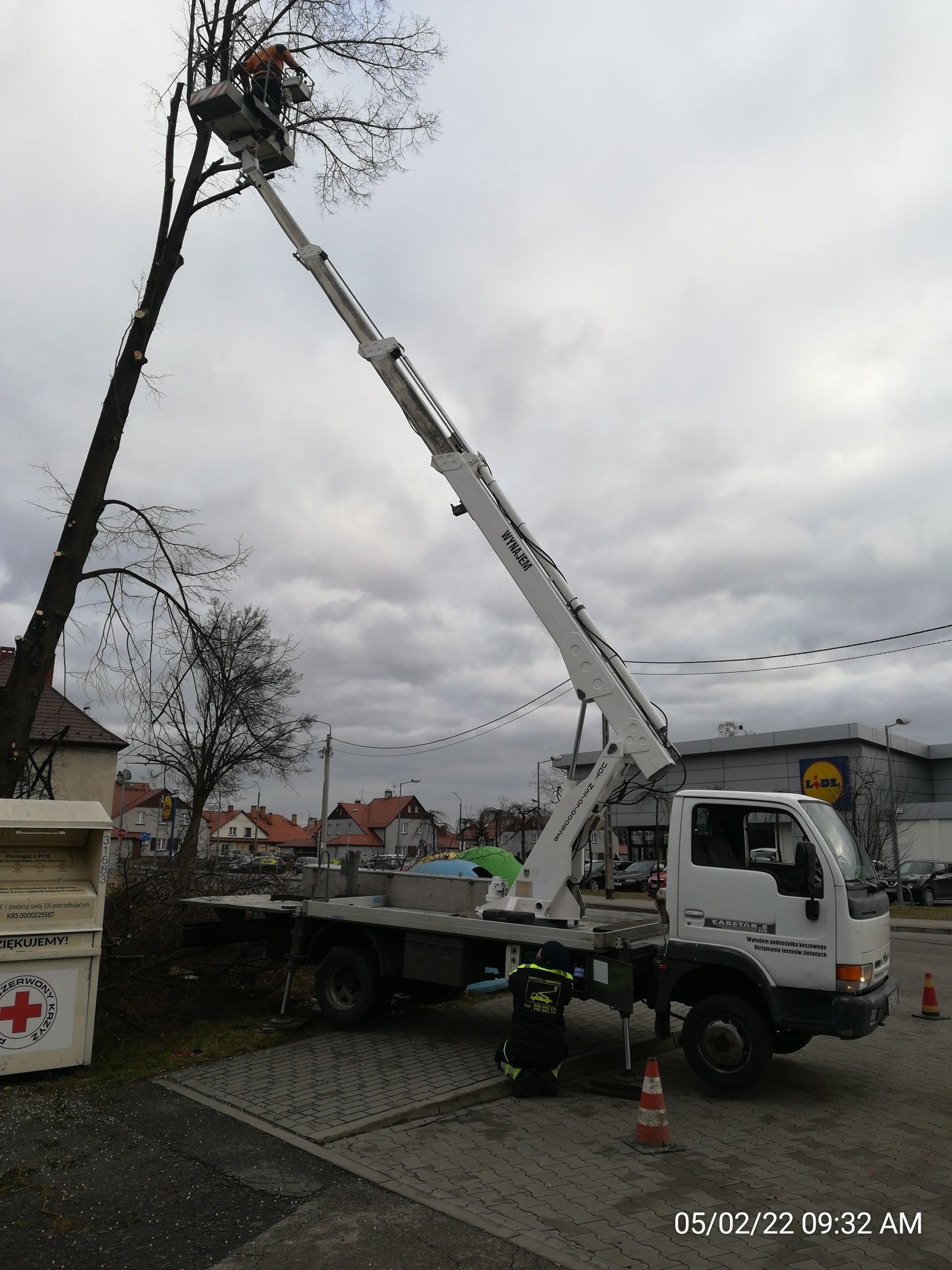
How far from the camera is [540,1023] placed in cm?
675

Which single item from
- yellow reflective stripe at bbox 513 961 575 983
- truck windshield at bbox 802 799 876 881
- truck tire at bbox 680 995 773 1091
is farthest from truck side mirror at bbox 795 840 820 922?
yellow reflective stripe at bbox 513 961 575 983

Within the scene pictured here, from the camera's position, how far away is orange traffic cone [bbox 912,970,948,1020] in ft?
33.5

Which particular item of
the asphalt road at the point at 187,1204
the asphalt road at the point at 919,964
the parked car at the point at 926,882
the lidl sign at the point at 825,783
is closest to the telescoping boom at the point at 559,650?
the asphalt road at the point at 187,1204

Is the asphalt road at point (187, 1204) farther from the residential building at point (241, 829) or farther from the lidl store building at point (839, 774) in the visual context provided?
the residential building at point (241, 829)

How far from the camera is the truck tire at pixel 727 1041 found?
6754 mm

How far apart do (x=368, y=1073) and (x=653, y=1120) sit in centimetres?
261

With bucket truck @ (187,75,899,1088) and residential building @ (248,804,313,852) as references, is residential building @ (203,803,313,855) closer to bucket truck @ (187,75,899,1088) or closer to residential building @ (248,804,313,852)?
residential building @ (248,804,313,852)

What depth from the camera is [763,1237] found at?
14.5 feet

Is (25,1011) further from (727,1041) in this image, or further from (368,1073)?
(727,1041)

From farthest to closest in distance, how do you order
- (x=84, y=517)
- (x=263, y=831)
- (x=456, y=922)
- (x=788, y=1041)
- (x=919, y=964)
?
(x=263, y=831) < (x=919, y=964) < (x=84, y=517) < (x=456, y=922) < (x=788, y=1041)

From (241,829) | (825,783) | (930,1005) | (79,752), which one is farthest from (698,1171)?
(241,829)

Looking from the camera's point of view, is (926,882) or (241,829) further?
(241,829)

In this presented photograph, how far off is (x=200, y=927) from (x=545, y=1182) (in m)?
5.73

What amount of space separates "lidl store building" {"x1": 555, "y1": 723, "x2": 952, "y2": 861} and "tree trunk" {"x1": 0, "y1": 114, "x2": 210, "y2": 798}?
87.9 feet
